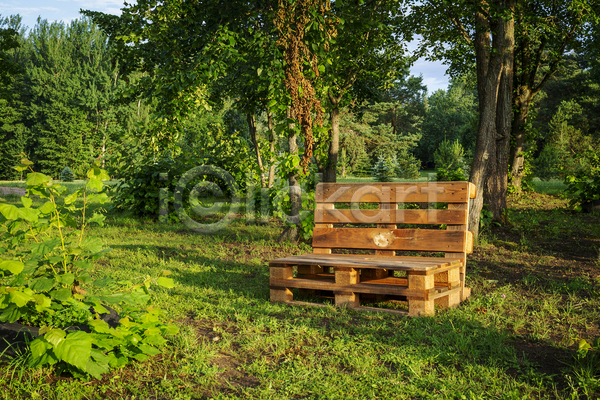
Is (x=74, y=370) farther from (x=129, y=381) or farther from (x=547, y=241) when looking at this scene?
(x=547, y=241)

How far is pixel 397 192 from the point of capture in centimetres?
453

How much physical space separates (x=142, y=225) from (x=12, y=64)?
8.92m

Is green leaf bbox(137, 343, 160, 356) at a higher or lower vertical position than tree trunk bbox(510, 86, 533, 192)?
lower

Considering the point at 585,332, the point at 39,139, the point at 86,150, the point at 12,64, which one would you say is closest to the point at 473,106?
the point at 86,150

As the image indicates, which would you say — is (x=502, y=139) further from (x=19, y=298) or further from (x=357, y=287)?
(x=19, y=298)

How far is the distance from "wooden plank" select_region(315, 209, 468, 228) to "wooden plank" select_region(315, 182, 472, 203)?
0.37 ft

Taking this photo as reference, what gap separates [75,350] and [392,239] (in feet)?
10.1

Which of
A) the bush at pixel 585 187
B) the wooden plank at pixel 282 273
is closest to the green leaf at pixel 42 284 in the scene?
the wooden plank at pixel 282 273

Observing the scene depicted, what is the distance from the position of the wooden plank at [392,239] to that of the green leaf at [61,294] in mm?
2750

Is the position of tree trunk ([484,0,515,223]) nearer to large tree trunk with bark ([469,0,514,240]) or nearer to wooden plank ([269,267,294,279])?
large tree trunk with bark ([469,0,514,240])

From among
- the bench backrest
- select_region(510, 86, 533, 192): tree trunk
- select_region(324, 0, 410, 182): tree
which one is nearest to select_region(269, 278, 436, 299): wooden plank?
the bench backrest

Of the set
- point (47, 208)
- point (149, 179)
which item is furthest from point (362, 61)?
point (47, 208)

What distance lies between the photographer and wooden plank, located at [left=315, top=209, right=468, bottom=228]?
168 inches

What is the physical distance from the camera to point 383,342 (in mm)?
3219
